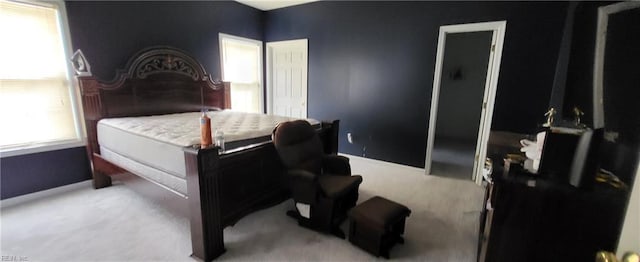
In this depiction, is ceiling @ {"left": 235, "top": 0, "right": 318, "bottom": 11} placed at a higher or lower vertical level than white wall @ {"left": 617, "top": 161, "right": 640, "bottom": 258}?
higher

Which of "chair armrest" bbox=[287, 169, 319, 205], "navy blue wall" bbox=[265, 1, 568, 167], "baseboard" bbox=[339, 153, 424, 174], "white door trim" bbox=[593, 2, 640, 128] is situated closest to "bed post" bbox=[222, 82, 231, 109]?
"navy blue wall" bbox=[265, 1, 568, 167]

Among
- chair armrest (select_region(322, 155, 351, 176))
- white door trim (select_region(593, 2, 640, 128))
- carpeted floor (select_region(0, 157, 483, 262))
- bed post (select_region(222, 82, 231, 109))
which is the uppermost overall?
white door trim (select_region(593, 2, 640, 128))

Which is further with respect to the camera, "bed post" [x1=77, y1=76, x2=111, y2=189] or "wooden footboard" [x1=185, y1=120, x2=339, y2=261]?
"bed post" [x1=77, y1=76, x2=111, y2=189]

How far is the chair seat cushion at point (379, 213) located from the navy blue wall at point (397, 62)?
2046mm

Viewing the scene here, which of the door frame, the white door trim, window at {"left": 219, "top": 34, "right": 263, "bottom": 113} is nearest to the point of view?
the white door trim

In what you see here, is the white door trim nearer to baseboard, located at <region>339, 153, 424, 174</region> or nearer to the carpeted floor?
the carpeted floor

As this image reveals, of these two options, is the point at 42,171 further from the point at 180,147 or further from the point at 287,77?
the point at 287,77

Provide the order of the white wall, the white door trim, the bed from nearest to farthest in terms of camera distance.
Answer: the white wall, the white door trim, the bed

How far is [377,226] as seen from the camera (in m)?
1.86

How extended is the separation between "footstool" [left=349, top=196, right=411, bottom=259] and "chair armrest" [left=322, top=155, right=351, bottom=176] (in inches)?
20.7

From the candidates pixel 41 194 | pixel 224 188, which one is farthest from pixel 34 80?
pixel 224 188

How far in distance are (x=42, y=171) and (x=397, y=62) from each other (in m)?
4.61

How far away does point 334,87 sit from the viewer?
14.7 feet

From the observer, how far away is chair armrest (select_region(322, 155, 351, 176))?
257 cm
